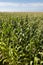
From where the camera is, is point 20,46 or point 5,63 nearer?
point 20,46

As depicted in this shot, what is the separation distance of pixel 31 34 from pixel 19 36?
1.47 feet

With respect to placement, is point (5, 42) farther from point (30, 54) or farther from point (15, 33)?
point (30, 54)

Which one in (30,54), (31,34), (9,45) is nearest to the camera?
(30,54)

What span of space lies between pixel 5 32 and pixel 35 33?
1723 millimetres

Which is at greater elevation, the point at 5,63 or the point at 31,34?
the point at 31,34

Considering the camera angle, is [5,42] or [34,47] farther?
[5,42]

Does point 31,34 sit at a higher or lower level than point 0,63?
higher

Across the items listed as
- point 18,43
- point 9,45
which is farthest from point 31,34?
point 9,45

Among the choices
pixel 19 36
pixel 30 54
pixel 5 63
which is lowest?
pixel 5 63

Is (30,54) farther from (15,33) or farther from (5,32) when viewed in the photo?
(5,32)

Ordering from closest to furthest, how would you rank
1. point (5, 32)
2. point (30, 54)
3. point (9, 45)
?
point (30, 54)
point (9, 45)
point (5, 32)

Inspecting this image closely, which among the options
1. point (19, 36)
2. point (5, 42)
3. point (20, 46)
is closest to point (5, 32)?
point (5, 42)

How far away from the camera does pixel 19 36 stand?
19.4 feet

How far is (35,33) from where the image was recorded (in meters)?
5.84
